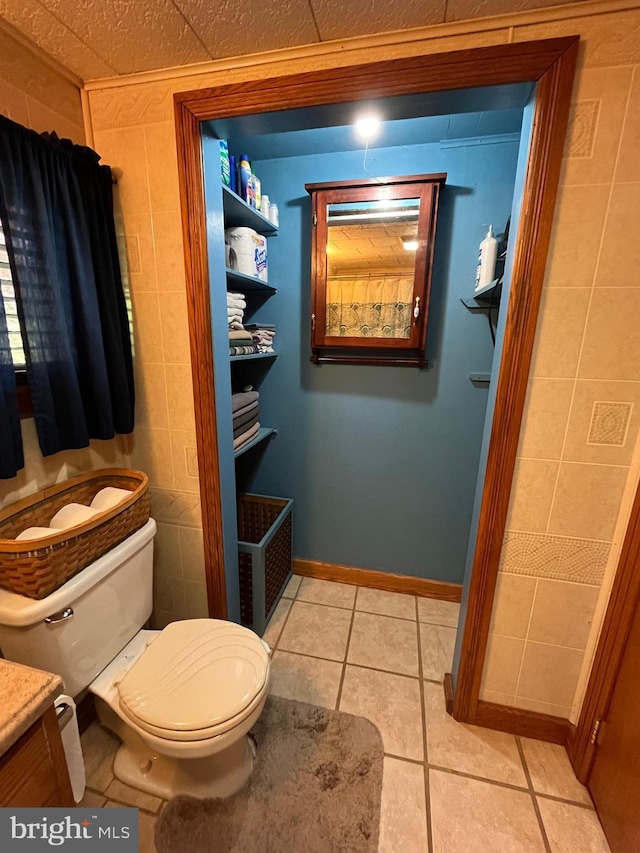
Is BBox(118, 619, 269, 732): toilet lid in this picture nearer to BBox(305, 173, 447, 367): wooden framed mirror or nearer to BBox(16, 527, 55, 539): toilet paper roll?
BBox(16, 527, 55, 539): toilet paper roll

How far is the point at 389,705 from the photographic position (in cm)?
141

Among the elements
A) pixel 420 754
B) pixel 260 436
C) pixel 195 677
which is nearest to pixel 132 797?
pixel 195 677

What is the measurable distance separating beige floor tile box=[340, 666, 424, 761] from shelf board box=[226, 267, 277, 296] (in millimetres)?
1734

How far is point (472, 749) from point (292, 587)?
3.55ft

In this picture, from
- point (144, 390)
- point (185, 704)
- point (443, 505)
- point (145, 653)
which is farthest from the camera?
point (443, 505)

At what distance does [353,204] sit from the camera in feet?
5.36

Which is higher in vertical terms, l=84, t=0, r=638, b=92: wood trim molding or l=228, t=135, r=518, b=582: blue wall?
l=84, t=0, r=638, b=92: wood trim molding

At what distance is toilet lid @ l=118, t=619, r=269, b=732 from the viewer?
0.95 meters

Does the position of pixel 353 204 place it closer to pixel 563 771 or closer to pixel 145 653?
pixel 145 653

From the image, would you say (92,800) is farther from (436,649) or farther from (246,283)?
(246,283)

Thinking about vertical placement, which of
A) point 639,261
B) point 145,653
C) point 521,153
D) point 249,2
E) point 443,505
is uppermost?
point 249,2

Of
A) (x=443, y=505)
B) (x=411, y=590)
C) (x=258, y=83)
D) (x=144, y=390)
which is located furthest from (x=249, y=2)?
(x=411, y=590)

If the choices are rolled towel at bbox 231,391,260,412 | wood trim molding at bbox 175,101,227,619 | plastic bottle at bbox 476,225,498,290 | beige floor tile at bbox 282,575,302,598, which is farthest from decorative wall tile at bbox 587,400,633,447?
beige floor tile at bbox 282,575,302,598

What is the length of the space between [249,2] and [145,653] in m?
1.77
